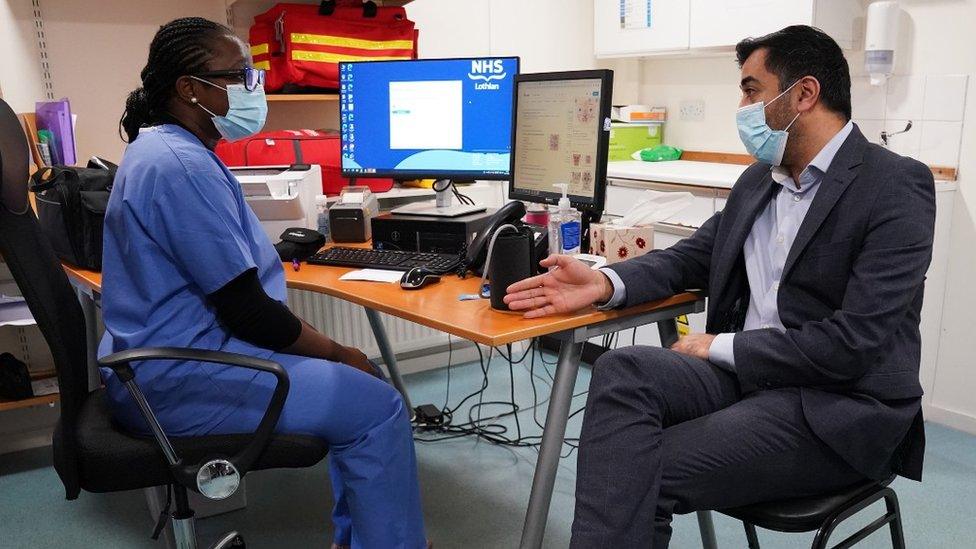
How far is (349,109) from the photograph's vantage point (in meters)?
2.46

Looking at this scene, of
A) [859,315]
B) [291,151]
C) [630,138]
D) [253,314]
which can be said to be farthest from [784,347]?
[630,138]

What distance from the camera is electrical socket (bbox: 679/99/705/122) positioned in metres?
3.87

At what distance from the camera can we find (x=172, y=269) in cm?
152

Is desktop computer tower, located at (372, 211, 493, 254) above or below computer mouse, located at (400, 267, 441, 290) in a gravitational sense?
above

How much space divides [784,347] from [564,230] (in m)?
0.72

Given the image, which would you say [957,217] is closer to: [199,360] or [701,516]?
[701,516]

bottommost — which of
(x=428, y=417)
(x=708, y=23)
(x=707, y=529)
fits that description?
(x=428, y=417)

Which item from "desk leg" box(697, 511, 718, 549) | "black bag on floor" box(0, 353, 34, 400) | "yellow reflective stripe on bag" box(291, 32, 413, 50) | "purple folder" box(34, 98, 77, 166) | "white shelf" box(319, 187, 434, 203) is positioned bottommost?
"desk leg" box(697, 511, 718, 549)

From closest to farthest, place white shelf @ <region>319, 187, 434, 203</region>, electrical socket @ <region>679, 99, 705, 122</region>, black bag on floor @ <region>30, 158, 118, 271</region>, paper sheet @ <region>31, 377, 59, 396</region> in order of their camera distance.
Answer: black bag on floor @ <region>30, 158, 118, 271</region>, paper sheet @ <region>31, 377, 59, 396</region>, white shelf @ <region>319, 187, 434, 203</region>, electrical socket @ <region>679, 99, 705, 122</region>

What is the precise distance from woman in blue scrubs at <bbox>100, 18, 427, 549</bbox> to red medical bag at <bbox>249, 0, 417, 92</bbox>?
3.95 feet

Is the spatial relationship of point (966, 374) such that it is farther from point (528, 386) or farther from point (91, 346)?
point (91, 346)

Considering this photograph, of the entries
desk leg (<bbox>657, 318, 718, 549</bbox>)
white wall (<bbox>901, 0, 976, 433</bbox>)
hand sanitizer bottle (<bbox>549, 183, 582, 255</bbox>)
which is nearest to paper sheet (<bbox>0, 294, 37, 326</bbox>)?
hand sanitizer bottle (<bbox>549, 183, 582, 255</bbox>)

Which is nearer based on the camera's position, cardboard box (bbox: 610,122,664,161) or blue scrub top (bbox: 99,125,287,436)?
blue scrub top (bbox: 99,125,287,436)

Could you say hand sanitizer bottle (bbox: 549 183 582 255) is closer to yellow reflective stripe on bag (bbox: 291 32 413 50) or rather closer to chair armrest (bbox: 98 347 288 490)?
chair armrest (bbox: 98 347 288 490)
